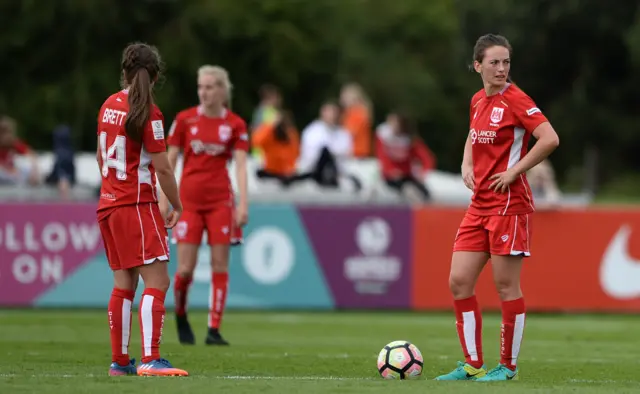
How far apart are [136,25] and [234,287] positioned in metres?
15.7

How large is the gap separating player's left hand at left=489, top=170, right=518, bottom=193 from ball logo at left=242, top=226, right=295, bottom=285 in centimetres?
872

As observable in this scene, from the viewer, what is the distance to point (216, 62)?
3375 cm

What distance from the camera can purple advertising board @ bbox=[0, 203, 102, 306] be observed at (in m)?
17.6

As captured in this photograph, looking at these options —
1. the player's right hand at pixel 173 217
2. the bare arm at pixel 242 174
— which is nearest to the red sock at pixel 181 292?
the bare arm at pixel 242 174

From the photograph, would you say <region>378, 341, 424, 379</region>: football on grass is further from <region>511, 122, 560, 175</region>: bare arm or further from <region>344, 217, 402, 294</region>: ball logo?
<region>344, 217, 402, 294</region>: ball logo

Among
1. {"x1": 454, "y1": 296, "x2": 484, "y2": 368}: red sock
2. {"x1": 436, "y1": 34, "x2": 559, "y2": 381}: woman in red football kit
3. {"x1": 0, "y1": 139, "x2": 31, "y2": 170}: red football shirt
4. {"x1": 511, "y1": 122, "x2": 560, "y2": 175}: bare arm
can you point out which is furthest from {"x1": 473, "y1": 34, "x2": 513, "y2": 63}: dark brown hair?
{"x1": 0, "y1": 139, "x2": 31, "y2": 170}: red football shirt

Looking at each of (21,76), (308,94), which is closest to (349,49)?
(308,94)

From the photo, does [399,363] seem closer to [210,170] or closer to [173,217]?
[173,217]

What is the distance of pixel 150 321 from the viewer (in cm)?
930

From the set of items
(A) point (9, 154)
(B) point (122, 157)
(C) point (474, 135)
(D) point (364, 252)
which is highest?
(A) point (9, 154)

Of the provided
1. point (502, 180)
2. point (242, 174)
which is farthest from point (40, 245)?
point (502, 180)

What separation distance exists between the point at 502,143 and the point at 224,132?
3861 millimetres

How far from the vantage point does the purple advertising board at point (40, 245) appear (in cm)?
1761

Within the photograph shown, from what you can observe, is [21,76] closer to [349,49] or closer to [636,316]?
[349,49]
